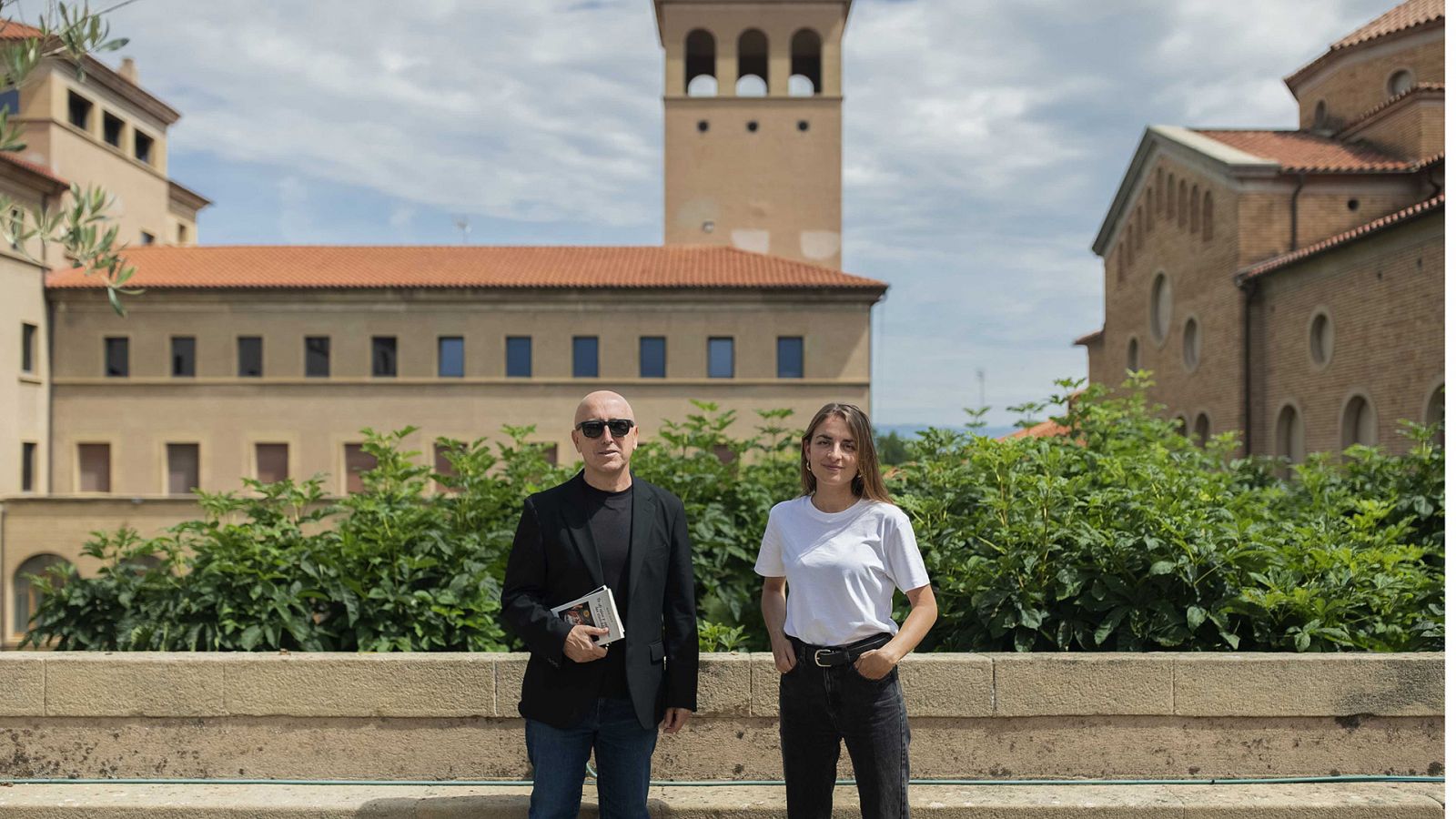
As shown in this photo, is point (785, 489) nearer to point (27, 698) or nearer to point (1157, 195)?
point (27, 698)

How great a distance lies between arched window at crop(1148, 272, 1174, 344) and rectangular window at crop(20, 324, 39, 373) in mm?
38842

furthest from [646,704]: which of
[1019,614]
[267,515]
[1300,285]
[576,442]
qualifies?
[1300,285]

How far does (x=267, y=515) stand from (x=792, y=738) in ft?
13.2

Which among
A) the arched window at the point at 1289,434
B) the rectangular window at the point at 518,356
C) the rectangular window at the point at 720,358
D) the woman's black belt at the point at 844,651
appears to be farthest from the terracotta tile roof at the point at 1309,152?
the woman's black belt at the point at 844,651

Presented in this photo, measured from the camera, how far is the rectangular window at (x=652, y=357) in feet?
124

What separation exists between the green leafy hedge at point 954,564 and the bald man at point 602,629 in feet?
5.18

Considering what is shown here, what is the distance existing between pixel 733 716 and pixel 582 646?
154cm

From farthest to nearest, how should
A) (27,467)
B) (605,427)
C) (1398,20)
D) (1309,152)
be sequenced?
(27,467) < (1398,20) < (1309,152) < (605,427)

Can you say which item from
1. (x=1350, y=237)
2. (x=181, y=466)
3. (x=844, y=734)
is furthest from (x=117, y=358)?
(x=844, y=734)

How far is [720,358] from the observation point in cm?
3791

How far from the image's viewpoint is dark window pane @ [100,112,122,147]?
43456 millimetres

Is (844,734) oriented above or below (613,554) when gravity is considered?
below

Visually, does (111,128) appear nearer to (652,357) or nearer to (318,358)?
(318,358)

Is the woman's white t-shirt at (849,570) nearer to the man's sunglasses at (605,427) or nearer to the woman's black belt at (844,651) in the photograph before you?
the woman's black belt at (844,651)
